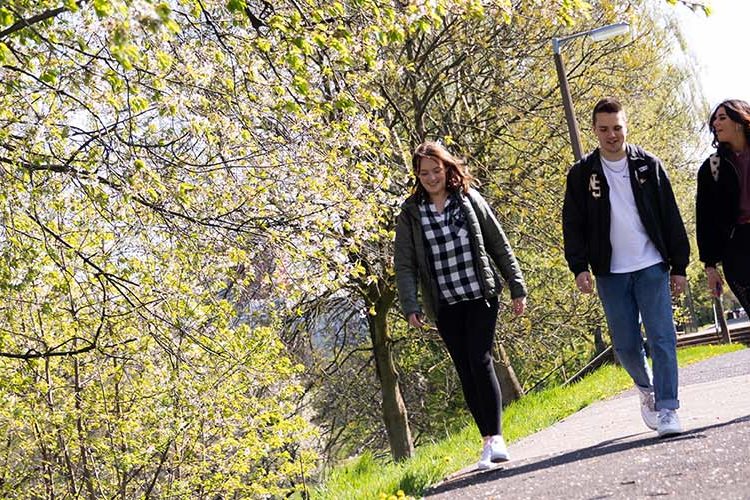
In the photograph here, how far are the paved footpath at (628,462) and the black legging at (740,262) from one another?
0.73m

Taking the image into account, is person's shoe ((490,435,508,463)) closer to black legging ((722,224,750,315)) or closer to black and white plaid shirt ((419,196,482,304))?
black and white plaid shirt ((419,196,482,304))

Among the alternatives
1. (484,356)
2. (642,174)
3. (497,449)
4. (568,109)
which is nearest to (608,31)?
(568,109)

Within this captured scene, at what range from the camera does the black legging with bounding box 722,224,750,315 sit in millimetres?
6312

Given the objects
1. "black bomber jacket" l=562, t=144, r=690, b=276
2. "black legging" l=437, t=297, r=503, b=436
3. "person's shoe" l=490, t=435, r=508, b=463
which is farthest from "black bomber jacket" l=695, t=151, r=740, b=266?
"person's shoe" l=490, t=435, r=508, b=463

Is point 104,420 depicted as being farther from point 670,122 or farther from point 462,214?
point 670,122

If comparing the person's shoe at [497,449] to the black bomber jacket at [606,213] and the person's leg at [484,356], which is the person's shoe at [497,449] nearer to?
the person's leg at [484,356]

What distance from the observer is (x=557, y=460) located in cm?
641

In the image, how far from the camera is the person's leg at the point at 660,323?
21.2 feet

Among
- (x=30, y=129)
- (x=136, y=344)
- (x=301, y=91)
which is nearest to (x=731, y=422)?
(x=301, y=91)

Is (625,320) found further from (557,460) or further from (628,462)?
(628,462)

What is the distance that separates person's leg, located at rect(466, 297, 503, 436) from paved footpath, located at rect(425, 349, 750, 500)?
33 cm

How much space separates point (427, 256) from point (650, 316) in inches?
52.1

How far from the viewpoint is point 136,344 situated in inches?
420

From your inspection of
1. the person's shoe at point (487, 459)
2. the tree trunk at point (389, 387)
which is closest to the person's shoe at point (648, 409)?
the person's shoe at point (487, 459)
